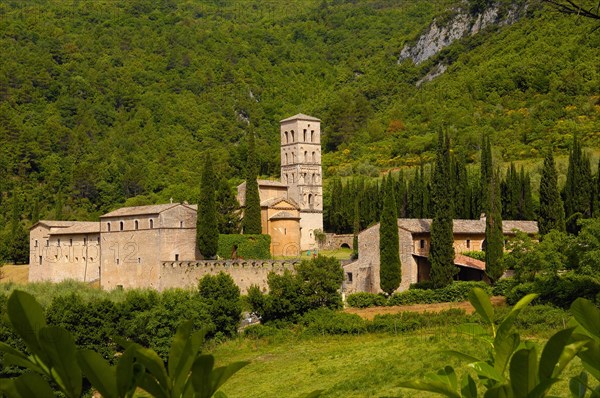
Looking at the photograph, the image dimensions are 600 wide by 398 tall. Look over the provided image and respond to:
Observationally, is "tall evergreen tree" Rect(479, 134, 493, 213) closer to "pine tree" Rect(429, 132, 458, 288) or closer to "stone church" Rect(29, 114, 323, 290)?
"pine tree" Rect(429, 132, 458, 288)

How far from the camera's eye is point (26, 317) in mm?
2504

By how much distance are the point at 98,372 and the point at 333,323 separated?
1197 inches

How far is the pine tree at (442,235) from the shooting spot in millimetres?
36031

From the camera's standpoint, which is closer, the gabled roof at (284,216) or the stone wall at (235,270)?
the stone wall at (235,270)

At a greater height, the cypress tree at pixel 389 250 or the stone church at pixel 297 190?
the stone church at pixel 297 190

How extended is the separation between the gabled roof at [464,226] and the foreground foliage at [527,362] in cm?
3684

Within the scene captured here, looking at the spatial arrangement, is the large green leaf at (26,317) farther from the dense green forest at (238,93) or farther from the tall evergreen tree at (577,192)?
the dense green forest at (238,93)

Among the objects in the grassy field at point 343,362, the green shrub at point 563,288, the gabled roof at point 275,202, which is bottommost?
the grassy field at point 343,362

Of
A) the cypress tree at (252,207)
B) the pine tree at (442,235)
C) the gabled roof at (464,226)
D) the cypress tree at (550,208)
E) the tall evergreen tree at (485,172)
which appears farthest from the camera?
the cypress tree at (252,207)

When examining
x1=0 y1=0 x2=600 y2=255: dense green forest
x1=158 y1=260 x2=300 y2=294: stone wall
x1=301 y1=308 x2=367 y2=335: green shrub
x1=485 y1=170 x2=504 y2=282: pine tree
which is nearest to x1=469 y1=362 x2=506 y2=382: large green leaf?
x1=301 y1=308 x2=367 y2=335: green shrub

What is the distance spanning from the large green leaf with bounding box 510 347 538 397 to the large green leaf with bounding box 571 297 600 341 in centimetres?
26

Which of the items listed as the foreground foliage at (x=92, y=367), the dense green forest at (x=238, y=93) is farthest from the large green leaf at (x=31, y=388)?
the dense green forest at (x=238, y=93)

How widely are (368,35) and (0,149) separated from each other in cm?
7834

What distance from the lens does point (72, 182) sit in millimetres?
85688
